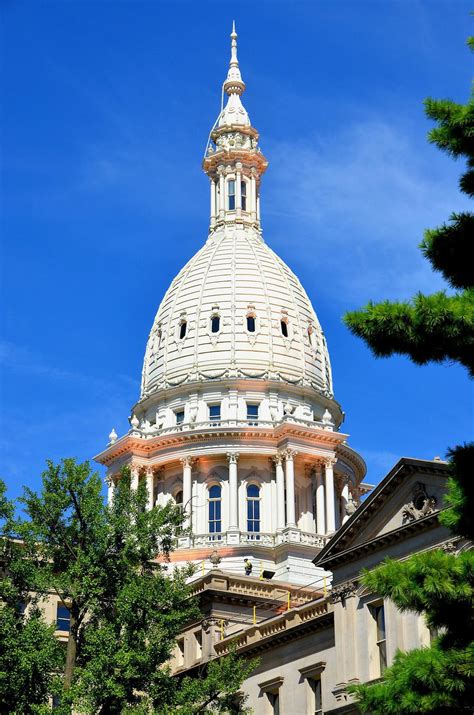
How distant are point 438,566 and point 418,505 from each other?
82.0 feet

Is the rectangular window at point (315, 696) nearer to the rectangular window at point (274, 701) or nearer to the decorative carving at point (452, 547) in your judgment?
the rectangular window at point (274, 701)

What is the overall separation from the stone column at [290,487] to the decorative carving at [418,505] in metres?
57.2

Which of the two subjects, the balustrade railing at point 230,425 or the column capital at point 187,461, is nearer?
the balustrade railing at point 230,425

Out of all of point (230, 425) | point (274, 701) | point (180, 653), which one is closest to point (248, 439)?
point (230, 425)

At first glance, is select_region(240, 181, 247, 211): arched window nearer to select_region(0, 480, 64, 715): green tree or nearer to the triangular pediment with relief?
the triangular pediment with relief

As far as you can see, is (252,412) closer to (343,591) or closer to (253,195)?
(253,195)

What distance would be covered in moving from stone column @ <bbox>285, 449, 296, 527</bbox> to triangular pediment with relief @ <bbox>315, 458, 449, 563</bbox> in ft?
179

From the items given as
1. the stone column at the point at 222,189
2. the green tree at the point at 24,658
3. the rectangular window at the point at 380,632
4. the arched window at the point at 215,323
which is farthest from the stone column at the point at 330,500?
the green tree at the point at 24,658

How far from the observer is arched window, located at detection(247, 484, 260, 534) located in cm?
11119

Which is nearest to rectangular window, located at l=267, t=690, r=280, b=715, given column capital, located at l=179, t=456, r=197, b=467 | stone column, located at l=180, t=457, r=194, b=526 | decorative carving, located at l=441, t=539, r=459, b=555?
decorative carving, located at l=441, t=539, r=459, b=555

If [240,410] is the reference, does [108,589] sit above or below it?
below

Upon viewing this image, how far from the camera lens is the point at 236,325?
120562 millimetres

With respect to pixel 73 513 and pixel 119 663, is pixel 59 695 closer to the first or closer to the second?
pixel 119 663

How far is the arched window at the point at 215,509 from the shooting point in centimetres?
11100
